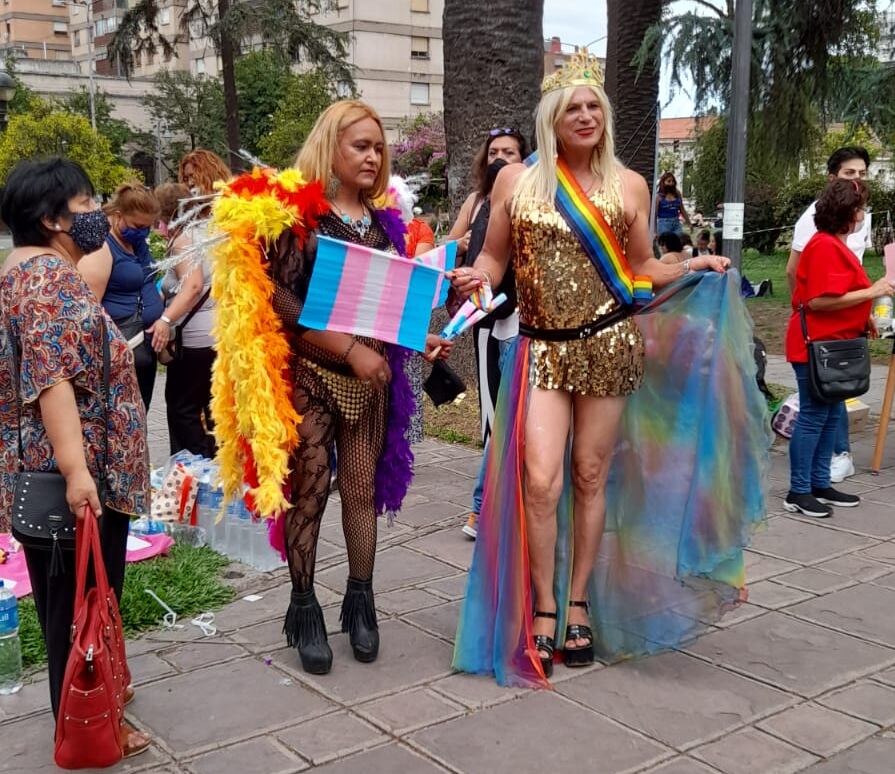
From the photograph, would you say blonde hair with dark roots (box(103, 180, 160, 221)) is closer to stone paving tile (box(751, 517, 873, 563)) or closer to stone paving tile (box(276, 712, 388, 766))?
stone paving tile (box(276, 712, 388, 766))

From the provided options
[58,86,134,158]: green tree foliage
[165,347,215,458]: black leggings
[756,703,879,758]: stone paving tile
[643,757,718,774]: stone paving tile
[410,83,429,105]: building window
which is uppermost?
[410,83,429,105]: building window

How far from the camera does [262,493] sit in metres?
3.36

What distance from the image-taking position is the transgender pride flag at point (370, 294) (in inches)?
133

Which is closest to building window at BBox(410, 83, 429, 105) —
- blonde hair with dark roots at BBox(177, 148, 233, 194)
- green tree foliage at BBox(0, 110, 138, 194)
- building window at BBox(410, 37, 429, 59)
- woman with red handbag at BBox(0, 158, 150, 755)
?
building window at BBox(410, 37, 429, 59)

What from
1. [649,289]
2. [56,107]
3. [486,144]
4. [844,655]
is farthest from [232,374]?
[56,107]

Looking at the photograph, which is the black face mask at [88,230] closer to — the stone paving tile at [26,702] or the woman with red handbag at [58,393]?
Result: the woman with red handbag at [58,393]

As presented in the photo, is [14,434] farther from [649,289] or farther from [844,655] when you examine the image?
[844,655]

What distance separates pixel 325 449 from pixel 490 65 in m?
5.13

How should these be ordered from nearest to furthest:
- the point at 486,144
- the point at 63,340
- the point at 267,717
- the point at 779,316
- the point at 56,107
→ the point at 63,340
the point at 267,717
the point at 486,144
the point at 779,316
the point at 56,107

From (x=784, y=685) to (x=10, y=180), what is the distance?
9.68ft

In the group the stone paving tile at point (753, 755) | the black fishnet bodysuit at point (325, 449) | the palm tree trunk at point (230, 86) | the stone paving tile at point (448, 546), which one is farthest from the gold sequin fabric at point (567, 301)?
the palm tree trunk at point (230, 86)

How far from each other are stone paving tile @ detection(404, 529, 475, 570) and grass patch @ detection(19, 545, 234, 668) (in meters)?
0.96

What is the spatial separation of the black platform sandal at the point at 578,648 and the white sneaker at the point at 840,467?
2990 millimetres

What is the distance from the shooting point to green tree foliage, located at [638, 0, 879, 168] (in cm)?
970
